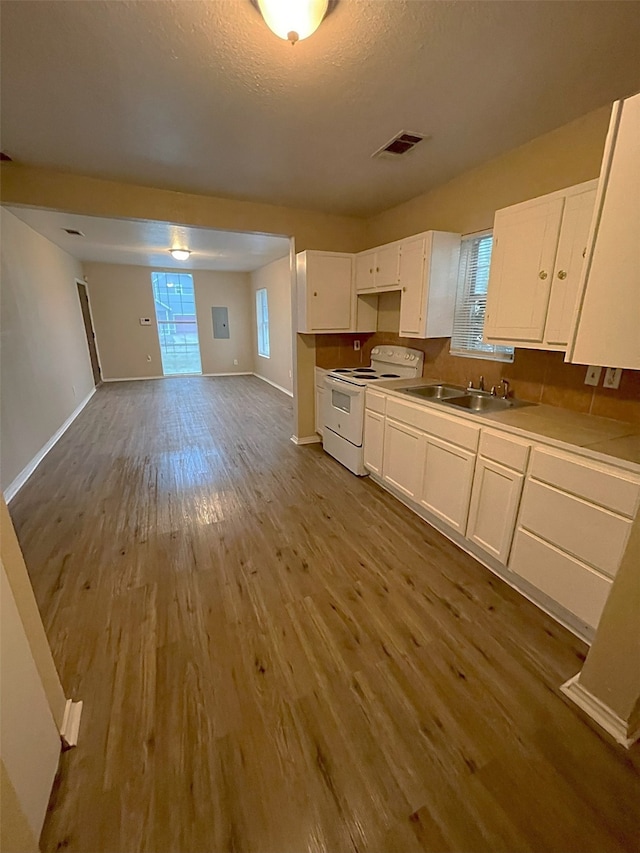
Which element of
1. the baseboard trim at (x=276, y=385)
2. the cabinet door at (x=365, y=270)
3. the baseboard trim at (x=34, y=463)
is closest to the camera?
the baseboard trim at (x=34, y=463)

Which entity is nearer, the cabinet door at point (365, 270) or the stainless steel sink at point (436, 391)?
the stainless steel sink at point (436, 391)

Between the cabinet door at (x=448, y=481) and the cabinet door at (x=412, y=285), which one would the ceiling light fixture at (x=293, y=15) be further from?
the cabinet door at (x=448, y=481)

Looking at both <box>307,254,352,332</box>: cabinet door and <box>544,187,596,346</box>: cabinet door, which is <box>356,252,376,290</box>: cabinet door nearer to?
<box>307,254,352,332</box>: cabinet door

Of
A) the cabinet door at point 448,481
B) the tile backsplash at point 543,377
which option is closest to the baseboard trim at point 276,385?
the tile backsplash at point 543,377

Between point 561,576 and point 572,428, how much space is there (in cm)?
76

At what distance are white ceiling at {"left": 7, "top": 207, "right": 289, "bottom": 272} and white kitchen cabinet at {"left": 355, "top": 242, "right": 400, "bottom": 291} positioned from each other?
3.11 ft

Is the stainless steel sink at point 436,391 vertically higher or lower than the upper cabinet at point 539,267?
lower

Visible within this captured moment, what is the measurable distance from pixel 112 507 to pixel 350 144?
3286 millimetres

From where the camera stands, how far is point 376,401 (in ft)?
10.1

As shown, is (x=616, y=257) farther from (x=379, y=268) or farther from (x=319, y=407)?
(x=319, y=407)

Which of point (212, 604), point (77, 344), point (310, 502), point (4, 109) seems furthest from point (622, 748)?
point (77, 344)

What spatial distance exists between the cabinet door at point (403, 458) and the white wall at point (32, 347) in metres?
3.33

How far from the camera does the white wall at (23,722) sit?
0.93 meters

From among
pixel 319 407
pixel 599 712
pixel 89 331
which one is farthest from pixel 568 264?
pixel 89 331
